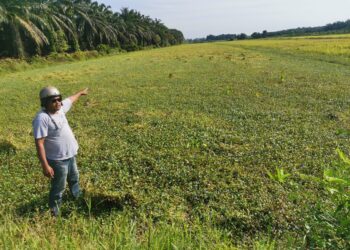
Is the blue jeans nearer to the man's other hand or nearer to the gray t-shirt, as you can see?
the gray t-shirt

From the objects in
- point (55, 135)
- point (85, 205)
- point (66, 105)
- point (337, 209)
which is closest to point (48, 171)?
point (55, 135)

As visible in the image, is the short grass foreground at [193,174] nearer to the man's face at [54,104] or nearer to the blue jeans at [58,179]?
the blue jeans at [58,179]

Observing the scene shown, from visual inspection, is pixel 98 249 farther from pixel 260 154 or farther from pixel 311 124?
pixel 311 124

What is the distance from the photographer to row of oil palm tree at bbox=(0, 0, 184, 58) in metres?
29.2

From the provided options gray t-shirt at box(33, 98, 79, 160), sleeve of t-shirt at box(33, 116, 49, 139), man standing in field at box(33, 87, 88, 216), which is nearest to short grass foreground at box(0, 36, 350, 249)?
man standing in field at box(33, 87, 88, 216)

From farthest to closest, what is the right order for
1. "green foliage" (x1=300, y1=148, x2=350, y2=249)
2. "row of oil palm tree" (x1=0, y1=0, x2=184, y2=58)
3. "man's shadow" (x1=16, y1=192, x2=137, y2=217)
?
"row of oil palm tree" (x1=0, y1=0, x2=184, y2=58), "man's shadow" (x1=16, y1=192, x2=137, y2=217), "green foliage" (x1=300, y1=148, x2=350, y2=249)

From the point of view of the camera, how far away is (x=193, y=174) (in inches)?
204

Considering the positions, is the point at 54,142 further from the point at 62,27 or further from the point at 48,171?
the point at 62,27

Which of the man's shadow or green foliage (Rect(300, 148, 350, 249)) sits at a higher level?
green foliage (Rect(300, 148, 350, 249))

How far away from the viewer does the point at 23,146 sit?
6.76m

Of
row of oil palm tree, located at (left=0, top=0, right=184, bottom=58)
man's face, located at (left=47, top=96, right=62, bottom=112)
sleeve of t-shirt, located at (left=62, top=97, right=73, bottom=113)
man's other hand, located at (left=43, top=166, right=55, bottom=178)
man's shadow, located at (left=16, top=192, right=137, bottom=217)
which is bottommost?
man's shadow, located at (left=16, top=192, right=137, bottom=217)

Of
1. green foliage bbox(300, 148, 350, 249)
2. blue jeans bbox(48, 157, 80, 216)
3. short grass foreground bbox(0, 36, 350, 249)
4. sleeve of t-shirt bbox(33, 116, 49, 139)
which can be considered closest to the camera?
green foliage bbox(300, 148, 350, 249)

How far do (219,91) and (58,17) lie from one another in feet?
105

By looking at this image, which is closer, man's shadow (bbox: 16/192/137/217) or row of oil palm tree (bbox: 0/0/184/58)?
man's shadow (bbox: 16/192/137/217)
